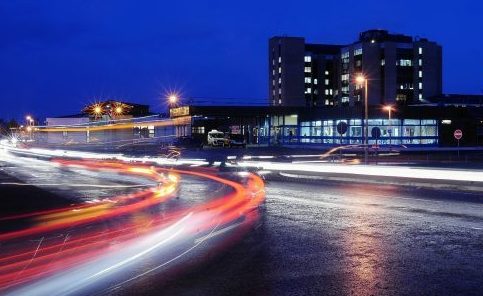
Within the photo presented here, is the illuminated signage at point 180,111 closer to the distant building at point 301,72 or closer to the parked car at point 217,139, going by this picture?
the parked car at point 217,139

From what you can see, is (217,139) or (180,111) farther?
(180,111)

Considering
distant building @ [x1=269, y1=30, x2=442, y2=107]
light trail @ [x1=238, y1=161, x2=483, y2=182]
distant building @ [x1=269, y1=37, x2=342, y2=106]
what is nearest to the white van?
light trail @ [x1=238, y1=161, x2=483, y2=182]

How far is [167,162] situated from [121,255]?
3571 centimetres

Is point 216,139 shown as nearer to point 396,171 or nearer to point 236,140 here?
point 236,140

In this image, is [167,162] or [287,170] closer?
[287,170]

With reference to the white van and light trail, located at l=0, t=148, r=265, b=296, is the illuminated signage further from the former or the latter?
light trail, located at l=0, t=148, r=265, b=296

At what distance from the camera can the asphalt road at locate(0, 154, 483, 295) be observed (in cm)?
760

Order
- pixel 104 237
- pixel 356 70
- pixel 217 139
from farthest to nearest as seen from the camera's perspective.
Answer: pixel 356 70 < pixel 217 139 < pixel 104 237

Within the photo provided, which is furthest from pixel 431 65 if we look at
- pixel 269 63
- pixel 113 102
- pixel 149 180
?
pixel 149 180

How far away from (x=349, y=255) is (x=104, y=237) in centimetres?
447

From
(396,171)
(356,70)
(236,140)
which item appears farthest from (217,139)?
(356,70)

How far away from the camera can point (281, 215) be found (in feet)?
48.8

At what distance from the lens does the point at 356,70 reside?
151375 mm

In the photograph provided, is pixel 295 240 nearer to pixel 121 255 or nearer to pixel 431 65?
pixel 121 255
